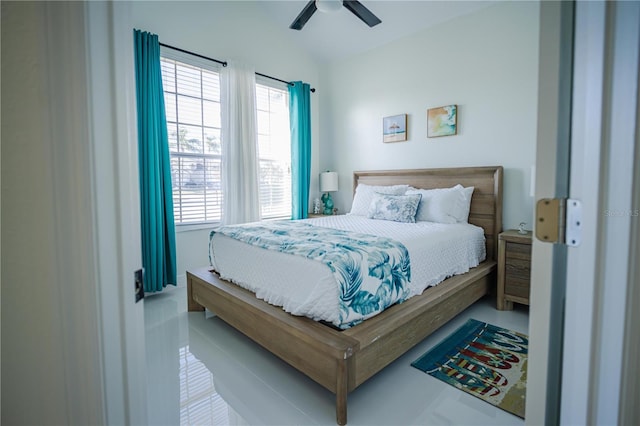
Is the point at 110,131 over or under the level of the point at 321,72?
under

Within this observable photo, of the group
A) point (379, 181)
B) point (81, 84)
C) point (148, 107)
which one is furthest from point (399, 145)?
point (81, 84)

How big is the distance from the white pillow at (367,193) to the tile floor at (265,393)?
5.81ft

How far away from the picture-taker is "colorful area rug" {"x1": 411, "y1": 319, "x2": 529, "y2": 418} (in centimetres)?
177

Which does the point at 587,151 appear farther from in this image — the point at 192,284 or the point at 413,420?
the point at 192,284

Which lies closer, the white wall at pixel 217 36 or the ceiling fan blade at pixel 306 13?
the ceiling fan blade at pixel 306 13

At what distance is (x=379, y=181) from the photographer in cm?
429

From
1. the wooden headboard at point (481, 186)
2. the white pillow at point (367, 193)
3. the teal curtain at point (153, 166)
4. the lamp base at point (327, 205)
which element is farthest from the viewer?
the lamp base at point (327, 205)

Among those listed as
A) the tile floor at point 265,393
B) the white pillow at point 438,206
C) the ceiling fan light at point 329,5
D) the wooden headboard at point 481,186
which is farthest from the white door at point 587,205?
the wooden headboard at point 481,186

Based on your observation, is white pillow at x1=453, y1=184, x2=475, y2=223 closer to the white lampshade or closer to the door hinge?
the white lampshade

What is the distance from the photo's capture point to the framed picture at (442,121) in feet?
11.7

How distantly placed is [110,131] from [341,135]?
14.8 ft

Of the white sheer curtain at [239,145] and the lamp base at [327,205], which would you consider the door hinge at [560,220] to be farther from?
the lamp base at [327,205]

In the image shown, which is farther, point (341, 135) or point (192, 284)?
point (341, 135)

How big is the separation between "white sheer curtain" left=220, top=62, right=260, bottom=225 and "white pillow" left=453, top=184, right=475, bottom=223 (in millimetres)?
2377
